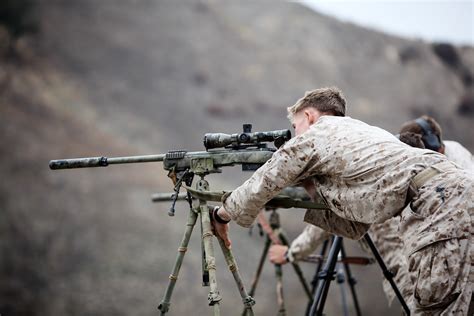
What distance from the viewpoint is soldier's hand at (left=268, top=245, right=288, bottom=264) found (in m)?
5.79

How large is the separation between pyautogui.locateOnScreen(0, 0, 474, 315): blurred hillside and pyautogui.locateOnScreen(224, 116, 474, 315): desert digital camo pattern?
8.55 m

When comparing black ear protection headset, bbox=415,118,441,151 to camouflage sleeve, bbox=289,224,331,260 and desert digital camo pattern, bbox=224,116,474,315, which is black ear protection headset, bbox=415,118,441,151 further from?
desert digital camo pattern, bbox=224,116,474,315

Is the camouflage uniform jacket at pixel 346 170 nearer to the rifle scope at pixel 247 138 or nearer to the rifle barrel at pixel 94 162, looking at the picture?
the rifle scope at pixel 247 138

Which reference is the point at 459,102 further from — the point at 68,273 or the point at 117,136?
the point at 68,273

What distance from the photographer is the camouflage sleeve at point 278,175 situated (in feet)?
11.4

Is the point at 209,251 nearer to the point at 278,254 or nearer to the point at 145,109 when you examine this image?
the point at 278,254

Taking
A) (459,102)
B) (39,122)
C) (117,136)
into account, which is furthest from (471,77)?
(39,122)

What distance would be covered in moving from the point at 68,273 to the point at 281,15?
703 inches

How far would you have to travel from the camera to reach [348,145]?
11.1 feet

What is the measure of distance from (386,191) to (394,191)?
5cm

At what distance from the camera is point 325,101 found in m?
3.81

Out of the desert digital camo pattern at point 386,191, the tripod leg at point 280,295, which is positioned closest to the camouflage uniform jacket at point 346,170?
the desert digital camo pattern at point 386,191

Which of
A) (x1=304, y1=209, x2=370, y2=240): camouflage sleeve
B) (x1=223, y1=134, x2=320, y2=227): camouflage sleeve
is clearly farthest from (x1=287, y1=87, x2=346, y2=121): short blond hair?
(x1=304, y1=209, x2=370, y2=240): camouflage sleeve

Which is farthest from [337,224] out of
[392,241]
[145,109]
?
[145,109]
